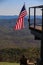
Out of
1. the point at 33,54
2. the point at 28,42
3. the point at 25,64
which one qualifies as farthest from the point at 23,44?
the point at 25,64

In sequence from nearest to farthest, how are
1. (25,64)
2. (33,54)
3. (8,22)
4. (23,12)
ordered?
(25,64) → (23,12) → (33,54) → (8,22)

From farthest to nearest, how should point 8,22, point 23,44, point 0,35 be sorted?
point 8,22, point 0,35, point 23,44

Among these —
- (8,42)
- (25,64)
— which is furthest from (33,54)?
(25,64)

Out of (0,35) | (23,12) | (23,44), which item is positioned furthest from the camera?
(0,35)

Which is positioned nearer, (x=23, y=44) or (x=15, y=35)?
(x=23, y=44)

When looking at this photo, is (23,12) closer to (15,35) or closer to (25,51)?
(25,51)

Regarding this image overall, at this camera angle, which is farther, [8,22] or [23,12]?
[8,22]

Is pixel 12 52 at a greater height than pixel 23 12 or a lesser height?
lesser

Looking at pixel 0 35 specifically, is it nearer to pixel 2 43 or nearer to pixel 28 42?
pixel 2 43

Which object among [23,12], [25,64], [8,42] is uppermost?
[23,12]
